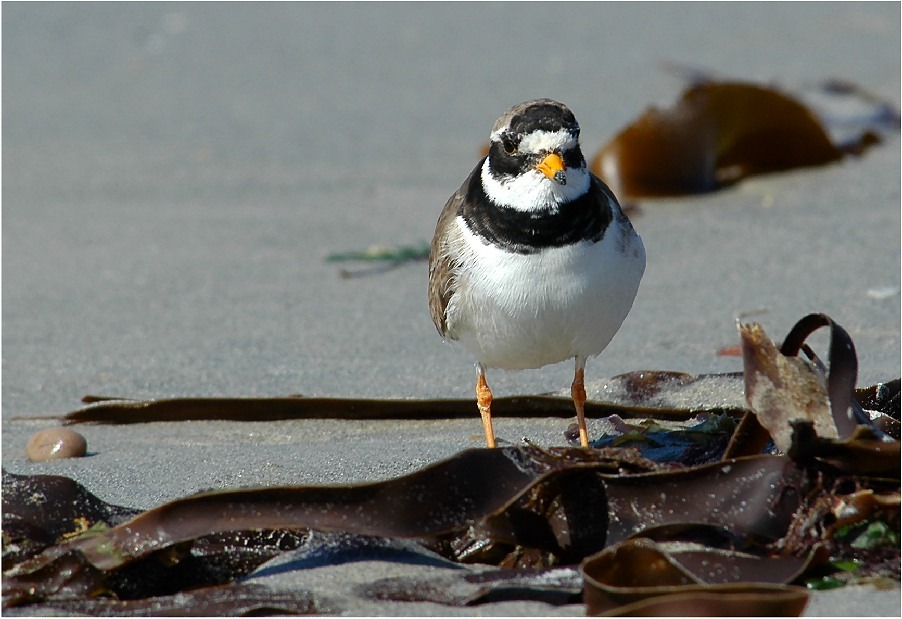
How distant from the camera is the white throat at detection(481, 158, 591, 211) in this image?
388cm

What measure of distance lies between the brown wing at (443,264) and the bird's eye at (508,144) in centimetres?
23

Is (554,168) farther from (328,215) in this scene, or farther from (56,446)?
(328,215)

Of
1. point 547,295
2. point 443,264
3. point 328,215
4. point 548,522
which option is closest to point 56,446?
point 443,264

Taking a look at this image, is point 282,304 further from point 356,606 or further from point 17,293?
point 356,606

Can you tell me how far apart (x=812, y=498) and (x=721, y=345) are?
220 cm

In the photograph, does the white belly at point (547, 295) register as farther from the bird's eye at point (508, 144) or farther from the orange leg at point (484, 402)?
the bird's eye at point (508, 144)

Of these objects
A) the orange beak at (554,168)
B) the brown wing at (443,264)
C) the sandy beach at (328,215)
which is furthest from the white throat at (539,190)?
the sandy beach at (328,215)

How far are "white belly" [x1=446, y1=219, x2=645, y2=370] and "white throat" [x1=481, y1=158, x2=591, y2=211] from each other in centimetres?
15

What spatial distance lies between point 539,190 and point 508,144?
0.19m

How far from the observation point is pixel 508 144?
3953 mm

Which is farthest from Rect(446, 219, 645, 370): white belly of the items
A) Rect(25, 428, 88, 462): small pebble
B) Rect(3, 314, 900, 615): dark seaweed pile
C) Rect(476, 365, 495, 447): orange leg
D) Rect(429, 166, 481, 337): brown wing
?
Rect(25, 428, 88, 462): small pebble

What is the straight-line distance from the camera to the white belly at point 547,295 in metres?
3.84

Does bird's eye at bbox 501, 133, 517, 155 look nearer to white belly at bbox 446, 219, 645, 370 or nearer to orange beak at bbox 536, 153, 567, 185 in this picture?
orange beak at bbox 536, 153, 567, 185

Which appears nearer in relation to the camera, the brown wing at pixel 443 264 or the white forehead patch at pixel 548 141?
the white forehead patch at pixel 548 141
